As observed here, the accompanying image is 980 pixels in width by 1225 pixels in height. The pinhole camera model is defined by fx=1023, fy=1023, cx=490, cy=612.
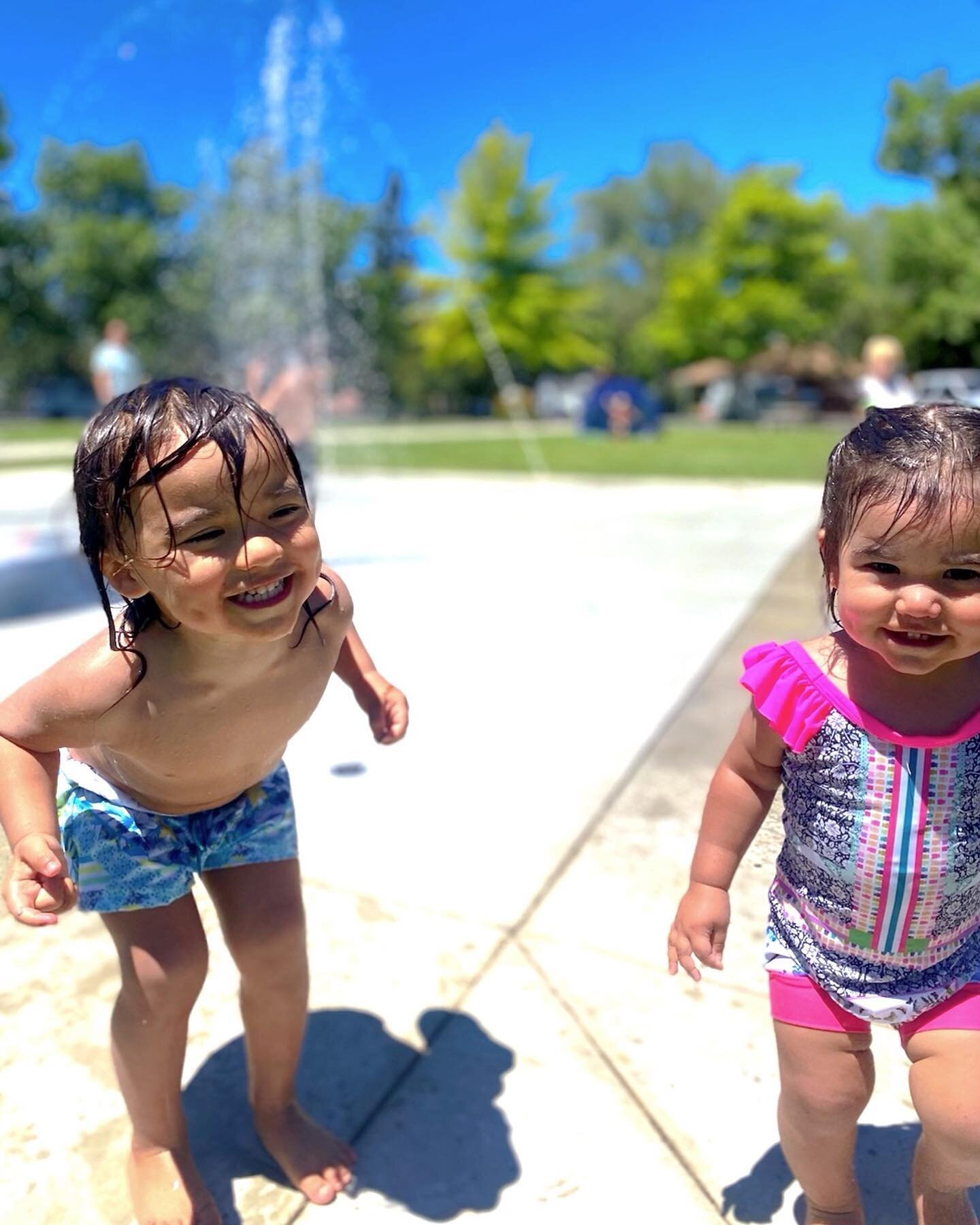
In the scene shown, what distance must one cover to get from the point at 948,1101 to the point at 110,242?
160ft

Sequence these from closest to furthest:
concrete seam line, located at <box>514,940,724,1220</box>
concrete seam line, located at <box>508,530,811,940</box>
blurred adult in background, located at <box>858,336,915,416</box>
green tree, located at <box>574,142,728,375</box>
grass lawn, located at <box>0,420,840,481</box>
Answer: concrete seam line, located at <box>514,940,724,1220</box>
concrete seam line, located at <box>508,530,811,940</box>
blurred adult in background, located at <box>858,336,915,416</box>
grass lawn, located at <box>0,420,840,481</box>
green tree, located at <box>574,142,728,375</box>

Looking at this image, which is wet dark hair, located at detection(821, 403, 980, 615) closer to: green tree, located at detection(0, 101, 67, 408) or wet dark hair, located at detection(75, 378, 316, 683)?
wet dark hair, located at detection(75, 378, 316, 683)

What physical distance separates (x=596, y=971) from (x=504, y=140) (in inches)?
1316

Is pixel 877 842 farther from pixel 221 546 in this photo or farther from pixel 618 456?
pixel 618 456

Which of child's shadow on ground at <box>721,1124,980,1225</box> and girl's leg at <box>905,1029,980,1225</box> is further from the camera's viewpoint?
child's shadow on ground at <box>721,1124,980,1225</box>

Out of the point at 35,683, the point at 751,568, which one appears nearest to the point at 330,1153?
the point at 35,683

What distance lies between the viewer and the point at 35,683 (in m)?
1.35

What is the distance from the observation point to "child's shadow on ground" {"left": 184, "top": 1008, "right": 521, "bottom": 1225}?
1.66 m

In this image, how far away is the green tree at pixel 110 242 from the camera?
41.6 meters

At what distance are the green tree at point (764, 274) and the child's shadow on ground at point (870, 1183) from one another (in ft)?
146

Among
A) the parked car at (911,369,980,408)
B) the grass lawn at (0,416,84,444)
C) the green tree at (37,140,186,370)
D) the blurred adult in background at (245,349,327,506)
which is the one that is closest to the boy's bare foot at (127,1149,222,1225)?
the blurred adult in background at (245,349,327,506)

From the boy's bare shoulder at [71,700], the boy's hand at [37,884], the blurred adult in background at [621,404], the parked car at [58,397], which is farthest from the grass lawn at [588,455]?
the parked car at [58,397]

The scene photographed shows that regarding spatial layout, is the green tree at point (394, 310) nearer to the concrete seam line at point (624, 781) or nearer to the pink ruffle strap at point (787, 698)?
the concrete seam line at point (624, 781)

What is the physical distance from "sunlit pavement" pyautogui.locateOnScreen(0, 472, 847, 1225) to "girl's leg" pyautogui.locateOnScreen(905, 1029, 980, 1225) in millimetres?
353
